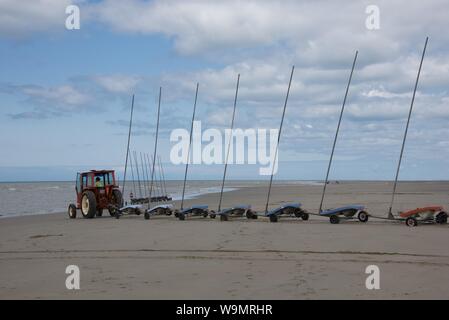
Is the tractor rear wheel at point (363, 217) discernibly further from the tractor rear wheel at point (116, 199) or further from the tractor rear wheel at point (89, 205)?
the tractor rear wheel at point (89, 205)

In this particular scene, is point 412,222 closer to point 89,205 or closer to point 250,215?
point 250,215

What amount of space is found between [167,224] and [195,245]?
5.78 meters

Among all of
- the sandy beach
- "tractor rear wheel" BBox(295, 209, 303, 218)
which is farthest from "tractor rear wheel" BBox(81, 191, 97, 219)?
"tractor rear wheel" BBox(295, 209, 303, 218)

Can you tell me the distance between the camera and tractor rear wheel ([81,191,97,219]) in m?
22.0

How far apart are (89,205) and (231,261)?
43.2 ft

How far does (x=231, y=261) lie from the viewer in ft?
33.7

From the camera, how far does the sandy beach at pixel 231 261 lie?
779 centimetres

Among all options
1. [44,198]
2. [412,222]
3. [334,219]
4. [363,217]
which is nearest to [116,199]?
[334,219]

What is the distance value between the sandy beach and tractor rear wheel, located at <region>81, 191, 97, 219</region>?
4.99m

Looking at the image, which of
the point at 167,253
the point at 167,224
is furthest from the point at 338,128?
the point at 167,253

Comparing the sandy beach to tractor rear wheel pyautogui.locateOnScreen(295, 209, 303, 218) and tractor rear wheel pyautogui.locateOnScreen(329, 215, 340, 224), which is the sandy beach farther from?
tractor rear wheel pyautogui.locateOnScreen(295, 209, 303, 218)

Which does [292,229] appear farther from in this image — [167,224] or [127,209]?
[127,209]

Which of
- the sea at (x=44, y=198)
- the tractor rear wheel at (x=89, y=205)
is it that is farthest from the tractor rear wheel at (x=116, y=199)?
the sea at (x=44, y=198)

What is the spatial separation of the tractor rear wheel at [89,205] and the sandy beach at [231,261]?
4.99 metres
